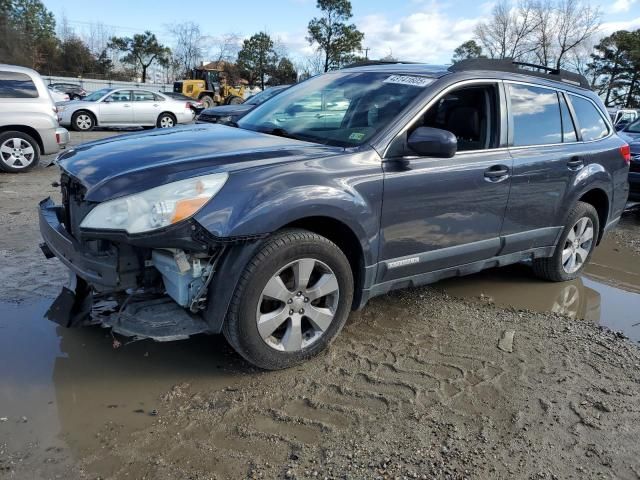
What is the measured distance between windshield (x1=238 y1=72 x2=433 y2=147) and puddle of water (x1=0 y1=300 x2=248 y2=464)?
1.55 meters

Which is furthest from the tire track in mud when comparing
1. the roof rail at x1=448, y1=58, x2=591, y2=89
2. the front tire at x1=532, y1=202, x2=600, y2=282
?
the roof rail at x1=448, y1=58, x2=591, y2=89

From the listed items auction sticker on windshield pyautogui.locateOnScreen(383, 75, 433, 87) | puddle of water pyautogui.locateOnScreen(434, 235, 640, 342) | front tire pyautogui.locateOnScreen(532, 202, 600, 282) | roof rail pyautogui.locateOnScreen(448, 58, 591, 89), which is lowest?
puddle of water pyautogui.locateOnScreen(434, 235, 640, 342)

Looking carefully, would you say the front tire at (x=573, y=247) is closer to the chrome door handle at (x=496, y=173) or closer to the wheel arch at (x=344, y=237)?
the chrome door handle at (x=496, y=173)

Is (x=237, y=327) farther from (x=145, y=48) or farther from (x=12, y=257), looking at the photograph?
(x=145, y=48)

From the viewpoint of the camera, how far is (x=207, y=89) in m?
32.7

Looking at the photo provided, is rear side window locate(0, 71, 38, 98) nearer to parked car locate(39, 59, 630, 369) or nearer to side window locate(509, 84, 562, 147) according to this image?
parked car locate(39, 59, 630, 369)

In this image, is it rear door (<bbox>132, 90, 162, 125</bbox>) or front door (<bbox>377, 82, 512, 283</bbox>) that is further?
rear door (<bbox>132, 90, 162, 125</bbox>)

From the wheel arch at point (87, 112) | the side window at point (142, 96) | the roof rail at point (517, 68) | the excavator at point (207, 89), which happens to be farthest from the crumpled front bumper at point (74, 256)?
the excavator at point (207, 89)

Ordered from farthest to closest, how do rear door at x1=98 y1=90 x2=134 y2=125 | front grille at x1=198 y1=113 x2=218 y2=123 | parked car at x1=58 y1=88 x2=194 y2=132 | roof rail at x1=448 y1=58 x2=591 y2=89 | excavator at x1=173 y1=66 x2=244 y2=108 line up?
excavator at x1=173 y1=66 x2=244 y2=108
rear door at x1=98 y1=90 x2=134 y2=125
parked car at x1=58 y1=88 x2=194 y2=132
front grille at x1=198 y1=113 x2=218 y2=123
roof rail at x1=448 y1=58 x2=591 y2=89

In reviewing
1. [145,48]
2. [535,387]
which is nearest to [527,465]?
[535,387]

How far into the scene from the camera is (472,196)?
148 inches

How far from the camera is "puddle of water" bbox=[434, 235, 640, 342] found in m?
4.48

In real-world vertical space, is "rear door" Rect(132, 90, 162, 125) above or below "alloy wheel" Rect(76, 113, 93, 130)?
above

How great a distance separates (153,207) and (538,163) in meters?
2.97
